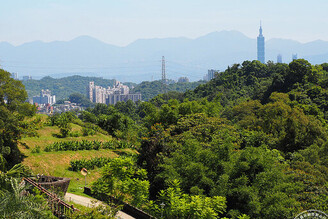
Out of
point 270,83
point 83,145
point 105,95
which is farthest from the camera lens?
point 105,95

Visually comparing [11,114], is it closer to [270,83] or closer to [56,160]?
[56,160]

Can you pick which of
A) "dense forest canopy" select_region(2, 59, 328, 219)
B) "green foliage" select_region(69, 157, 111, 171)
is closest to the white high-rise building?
"dense forest canopy" select_region(2, 59, 328, 219)

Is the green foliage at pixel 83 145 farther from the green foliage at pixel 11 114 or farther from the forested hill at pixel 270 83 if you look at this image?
the forested hill at pixel 270 83

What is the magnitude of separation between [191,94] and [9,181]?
52.2 m

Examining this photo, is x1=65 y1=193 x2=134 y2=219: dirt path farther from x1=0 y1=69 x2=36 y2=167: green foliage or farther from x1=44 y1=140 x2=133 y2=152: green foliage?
x1=44 y1=140 x2=133 y2=152: green foliage

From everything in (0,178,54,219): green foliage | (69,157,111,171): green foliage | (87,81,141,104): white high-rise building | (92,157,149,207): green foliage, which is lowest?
(87,81,141,104): white high-rise building

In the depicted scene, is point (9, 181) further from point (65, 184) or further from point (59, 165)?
point (59, 165)

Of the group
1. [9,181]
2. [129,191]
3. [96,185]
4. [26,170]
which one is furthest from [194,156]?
[9,181]

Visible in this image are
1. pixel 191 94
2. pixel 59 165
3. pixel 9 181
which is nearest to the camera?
pixel 9 181

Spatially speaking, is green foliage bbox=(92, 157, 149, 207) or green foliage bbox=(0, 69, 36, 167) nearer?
green foliage bbox=(92, 157, 149, 207)

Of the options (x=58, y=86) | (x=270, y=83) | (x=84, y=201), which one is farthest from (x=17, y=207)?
(x=58, y=86)

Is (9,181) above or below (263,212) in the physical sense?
above

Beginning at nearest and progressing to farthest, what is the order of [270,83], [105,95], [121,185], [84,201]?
[121,185] → [84,201] → [270,83] → [105,95]

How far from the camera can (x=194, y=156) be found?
14500mm
